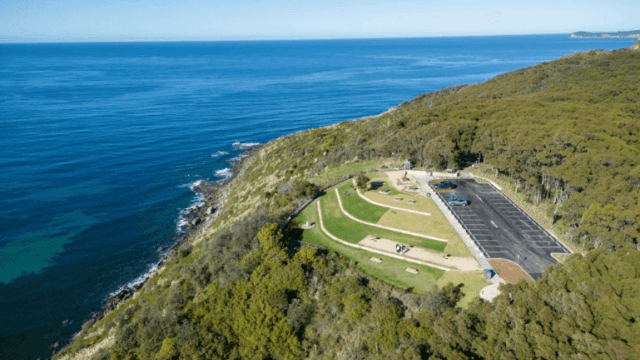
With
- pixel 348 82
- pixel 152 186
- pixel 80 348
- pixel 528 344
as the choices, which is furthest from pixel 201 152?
pixel 348 82

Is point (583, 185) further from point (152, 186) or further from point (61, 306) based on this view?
point (152, 186)

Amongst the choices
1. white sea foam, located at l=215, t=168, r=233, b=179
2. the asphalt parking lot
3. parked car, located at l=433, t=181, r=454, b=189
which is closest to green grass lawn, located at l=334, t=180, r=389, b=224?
the asphalt parking lot

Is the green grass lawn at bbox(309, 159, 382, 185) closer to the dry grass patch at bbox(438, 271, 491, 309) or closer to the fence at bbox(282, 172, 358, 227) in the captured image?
the fence at bbox(282, 172, 358, 227)

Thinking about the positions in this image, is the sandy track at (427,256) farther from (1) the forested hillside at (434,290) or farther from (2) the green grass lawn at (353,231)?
(1) the forested hillside at (434,290)

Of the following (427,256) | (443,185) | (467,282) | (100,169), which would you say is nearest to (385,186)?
(443,185)

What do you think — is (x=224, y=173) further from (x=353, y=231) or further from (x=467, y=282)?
(x=467, y=282)
